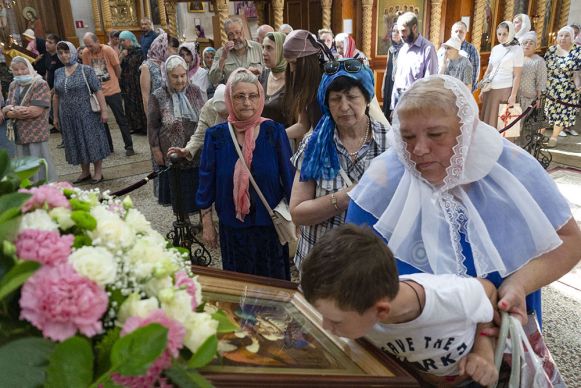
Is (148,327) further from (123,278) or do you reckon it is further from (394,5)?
(394,5)

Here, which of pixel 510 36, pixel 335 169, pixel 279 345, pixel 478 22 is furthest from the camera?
pixel 478 22

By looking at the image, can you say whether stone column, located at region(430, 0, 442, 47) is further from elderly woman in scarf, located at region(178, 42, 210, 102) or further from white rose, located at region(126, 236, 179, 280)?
white rose, located at region(126, 236, 179, 280)

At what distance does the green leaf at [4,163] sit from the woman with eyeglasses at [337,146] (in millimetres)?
1407

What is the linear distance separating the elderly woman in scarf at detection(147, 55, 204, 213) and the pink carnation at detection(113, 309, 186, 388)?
3503 millimetres

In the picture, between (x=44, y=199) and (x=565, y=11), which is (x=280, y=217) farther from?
(x=565, y=11)

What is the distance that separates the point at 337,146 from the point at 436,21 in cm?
903

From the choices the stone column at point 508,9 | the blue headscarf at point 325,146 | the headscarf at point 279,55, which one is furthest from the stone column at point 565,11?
the blue headscarf at point 325,146

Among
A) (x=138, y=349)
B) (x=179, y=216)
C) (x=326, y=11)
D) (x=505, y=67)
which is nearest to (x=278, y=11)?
(x=326, y=11)

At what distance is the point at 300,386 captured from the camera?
1.00 metres

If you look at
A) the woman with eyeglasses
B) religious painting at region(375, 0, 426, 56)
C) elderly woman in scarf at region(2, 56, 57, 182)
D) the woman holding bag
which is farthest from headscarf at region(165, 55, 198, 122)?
religious painting at region(375, 0, 426, 56)

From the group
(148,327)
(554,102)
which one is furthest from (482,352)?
(554,102)

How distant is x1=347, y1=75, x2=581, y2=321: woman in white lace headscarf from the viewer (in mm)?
1484

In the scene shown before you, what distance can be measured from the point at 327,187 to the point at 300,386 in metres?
1.27

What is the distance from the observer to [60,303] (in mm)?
759
